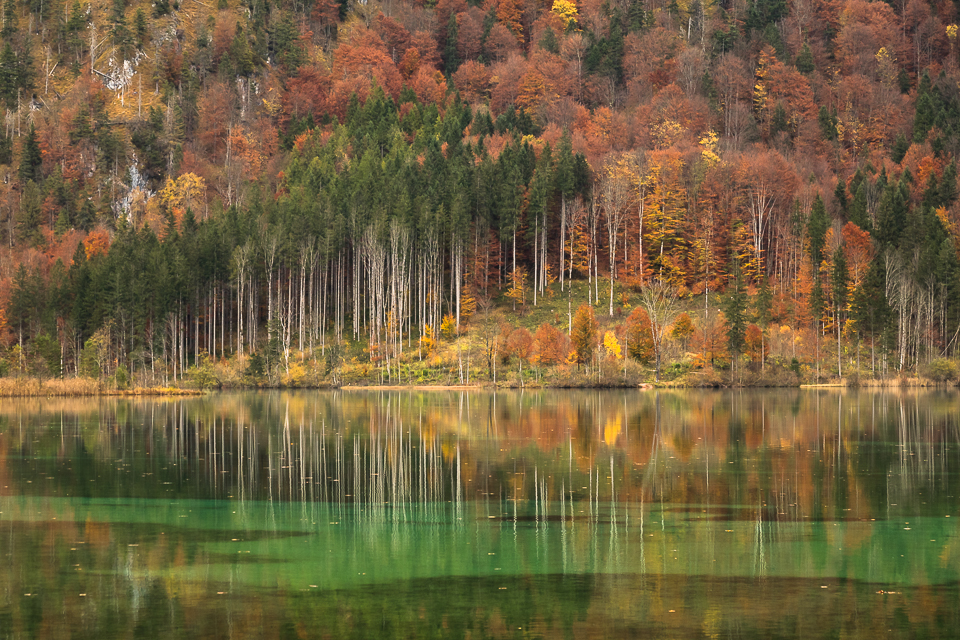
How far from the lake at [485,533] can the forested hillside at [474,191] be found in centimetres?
5179

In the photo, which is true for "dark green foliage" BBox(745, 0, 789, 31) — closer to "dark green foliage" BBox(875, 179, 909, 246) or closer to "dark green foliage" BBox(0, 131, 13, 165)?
"dark green foliage" BBox(875, 179, 909, 246)

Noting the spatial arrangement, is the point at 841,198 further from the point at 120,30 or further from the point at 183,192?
the point at 120,30

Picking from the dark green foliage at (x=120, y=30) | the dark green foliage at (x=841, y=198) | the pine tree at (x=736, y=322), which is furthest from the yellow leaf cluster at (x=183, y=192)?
the dark green foliage at (x=841, y=198)

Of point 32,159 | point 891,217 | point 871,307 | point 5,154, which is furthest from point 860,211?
point 5,154

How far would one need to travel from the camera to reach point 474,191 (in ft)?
368

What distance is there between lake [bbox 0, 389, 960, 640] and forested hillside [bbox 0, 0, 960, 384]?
51788 mm

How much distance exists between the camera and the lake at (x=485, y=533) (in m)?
16.2

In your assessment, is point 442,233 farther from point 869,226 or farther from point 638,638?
point 638,638

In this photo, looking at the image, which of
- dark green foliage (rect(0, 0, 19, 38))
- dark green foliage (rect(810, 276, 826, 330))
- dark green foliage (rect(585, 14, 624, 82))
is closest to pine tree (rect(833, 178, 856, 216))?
dark green foliage (rect(810, 276, 826, 330))

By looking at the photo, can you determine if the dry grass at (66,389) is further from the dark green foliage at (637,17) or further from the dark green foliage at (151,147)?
the dark green foliage at (637,17)

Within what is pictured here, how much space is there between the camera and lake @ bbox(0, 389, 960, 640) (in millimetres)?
16156

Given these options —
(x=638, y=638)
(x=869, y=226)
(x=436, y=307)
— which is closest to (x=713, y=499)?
(x=638, y=638)

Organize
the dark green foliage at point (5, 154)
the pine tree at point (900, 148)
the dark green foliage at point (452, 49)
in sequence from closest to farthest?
the pine tree at point (900, 148) → the dark green foliage at point (5, 154) → the dark green foliage at point (452, 49)

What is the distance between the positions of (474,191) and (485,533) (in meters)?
91.5
